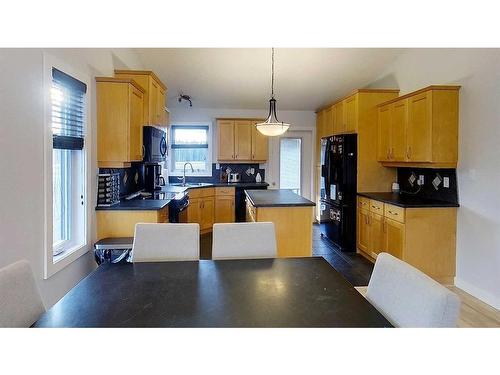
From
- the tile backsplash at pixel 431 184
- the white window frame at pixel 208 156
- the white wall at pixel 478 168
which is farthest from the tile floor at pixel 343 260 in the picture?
the white window frame at pixel 208 156

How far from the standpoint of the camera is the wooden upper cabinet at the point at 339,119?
5.30 metres

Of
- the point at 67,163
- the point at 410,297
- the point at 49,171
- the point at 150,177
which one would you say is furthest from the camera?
the point at 150,177

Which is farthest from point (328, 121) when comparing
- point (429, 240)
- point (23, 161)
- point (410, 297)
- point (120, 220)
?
point (410, 297)

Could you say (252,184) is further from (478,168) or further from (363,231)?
(478,168)

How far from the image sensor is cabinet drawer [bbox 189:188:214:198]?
5.59 meters

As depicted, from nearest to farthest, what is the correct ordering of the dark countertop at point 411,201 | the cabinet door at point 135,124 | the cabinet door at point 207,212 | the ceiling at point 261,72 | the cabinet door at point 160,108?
the cabinet door at point 135,124, the dark countertop at point 411,201, the cabinet door at point 160,108, the ceiling at point 261,72, the cabinet door at point 207,212

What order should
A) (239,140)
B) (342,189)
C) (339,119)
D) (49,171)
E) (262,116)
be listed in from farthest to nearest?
(262,116) < (239,140) < (339,119) < (342,189) < (49,171)

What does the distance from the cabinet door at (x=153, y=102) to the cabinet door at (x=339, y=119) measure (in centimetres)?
280

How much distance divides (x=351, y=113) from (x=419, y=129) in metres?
1.30

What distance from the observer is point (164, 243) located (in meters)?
2.08

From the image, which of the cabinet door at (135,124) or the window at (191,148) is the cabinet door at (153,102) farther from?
→ the window at (191,148)

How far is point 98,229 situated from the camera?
329 centimetres
